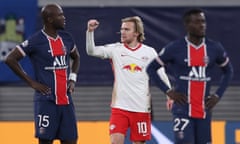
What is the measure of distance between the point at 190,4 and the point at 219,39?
84 cm

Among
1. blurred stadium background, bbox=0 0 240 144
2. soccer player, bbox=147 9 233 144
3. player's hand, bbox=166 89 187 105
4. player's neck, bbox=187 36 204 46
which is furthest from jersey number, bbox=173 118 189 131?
blurred stadium background, bbox=0 0 240 144

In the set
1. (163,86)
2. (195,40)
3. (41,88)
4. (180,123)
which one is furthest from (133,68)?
(180,123)

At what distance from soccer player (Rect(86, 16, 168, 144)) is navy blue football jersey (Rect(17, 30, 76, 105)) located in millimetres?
614

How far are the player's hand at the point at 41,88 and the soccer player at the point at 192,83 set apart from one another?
1546 mm

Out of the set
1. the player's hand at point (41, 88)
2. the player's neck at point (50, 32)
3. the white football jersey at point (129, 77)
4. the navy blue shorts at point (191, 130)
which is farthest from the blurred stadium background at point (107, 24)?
the navy blue shorts at point (191, 130)

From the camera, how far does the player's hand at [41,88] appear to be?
1128 centimetres

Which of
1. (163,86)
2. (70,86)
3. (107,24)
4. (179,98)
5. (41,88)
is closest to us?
(179,98)

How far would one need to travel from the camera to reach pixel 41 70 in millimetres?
11359

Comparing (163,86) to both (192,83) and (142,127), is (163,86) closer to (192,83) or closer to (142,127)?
(192,83)

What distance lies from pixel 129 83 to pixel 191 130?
5.91 feet

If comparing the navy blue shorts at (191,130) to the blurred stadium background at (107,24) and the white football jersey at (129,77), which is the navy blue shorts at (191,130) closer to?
the white football jersey at (129,77)

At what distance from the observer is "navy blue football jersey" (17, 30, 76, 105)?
1134cm

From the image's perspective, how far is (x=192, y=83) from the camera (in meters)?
10.2

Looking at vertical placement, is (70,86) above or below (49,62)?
below
